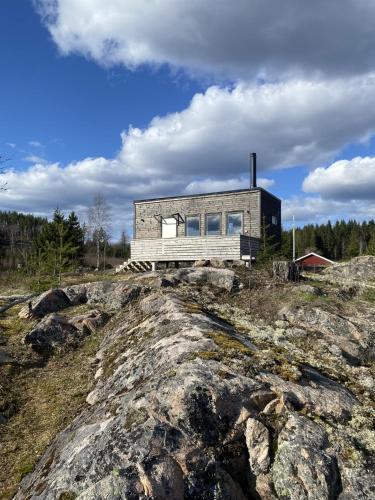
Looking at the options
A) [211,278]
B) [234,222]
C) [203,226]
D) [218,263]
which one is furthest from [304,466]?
[203,226]

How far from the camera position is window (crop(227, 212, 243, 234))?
1186 inches

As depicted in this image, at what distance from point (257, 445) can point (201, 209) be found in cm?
2713

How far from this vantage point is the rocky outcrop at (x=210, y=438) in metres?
4.71

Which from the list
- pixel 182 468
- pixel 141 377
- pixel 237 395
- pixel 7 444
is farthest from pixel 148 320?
pixel 182 468

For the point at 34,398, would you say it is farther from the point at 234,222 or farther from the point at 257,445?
the point at 234,222

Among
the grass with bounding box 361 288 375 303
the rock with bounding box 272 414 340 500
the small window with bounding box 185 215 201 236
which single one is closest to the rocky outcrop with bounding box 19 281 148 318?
the grass with bounding box 361 288 375 303

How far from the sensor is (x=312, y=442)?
524cm

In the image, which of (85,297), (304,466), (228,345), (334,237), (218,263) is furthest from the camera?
(334,237)

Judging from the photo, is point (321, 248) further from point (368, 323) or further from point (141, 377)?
point (141, 377)

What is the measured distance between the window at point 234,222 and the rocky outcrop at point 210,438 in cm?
2333

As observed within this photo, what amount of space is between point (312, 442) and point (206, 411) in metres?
1.49

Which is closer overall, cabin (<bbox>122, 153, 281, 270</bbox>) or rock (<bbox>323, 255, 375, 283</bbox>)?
rock (<bbox>323, 255, 375, 283</bbox>)

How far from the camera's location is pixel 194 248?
2698 centimetres

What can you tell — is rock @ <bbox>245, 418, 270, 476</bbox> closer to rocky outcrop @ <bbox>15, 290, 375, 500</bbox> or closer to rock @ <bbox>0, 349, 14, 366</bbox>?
rocky outcrop @ <bbox>15, 290, 375, 500</bbox>
